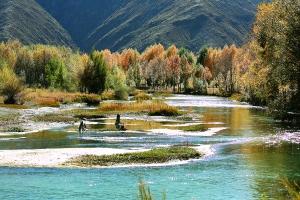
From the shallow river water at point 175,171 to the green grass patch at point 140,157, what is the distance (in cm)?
205

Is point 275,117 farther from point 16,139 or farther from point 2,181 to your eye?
point 2,181

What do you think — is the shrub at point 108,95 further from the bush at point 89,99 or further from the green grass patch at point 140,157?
the green grass patch at point 140,157

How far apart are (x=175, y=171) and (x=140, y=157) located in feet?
18.9

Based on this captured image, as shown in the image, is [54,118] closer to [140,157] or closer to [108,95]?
[140,157]

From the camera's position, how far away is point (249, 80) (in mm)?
84188

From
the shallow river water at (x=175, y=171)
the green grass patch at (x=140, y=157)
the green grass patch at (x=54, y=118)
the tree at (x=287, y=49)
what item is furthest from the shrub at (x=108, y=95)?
the green grass patch at (x=140, y=157)

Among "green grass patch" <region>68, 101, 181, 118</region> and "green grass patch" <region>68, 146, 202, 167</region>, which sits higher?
"green grass patch" <region>68, 101, 181, 118</region>

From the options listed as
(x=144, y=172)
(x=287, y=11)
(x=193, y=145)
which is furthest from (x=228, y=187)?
(x=287, y=11)

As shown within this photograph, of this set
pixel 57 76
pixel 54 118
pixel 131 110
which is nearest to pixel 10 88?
pixel 131 110

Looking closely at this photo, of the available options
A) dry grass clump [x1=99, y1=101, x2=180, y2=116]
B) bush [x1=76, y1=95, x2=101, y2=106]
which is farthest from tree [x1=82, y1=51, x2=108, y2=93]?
dry grass clump [x1=99, y1=101, x2=180, y2=116]

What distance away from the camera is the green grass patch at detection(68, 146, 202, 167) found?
4544 cm

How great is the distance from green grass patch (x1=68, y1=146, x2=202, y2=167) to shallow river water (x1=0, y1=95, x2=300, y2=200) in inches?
80.9

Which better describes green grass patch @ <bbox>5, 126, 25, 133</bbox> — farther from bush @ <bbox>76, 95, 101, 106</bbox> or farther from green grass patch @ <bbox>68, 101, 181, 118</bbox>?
bush @ <bbox>76, 95, 101, 106</bbox>

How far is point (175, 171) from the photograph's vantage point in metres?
42.0
